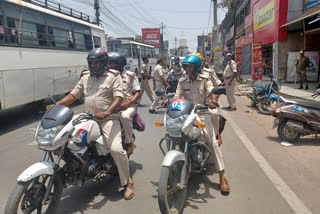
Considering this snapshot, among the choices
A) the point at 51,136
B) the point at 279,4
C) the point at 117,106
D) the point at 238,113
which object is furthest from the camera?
the point at 279,4

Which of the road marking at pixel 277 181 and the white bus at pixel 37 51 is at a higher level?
the white bus at pixel 37 51

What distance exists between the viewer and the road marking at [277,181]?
2973mm

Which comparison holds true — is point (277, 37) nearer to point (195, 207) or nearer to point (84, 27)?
point (84, 27)

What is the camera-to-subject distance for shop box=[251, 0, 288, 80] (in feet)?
41.4

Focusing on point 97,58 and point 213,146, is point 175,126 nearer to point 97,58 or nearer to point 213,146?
point 213,146

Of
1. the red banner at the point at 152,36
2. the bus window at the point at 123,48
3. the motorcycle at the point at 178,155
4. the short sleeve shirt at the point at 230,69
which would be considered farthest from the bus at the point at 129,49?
the red banner at the point at 152,36

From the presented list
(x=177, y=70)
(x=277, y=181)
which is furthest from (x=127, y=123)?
(x=177, y=70)

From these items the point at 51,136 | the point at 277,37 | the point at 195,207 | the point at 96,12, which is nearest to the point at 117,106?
the point at 51,136

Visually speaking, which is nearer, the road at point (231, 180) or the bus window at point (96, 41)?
the road at point (231, 180)

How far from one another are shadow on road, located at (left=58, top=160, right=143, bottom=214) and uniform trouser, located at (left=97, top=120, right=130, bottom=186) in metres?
0.27

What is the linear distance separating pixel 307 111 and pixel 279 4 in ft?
37.5

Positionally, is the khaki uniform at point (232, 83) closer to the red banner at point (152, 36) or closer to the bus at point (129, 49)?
the bus at point (129, 49)

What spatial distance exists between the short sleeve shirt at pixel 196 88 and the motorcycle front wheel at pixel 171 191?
44.4 inches

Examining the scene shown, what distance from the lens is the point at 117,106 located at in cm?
329
